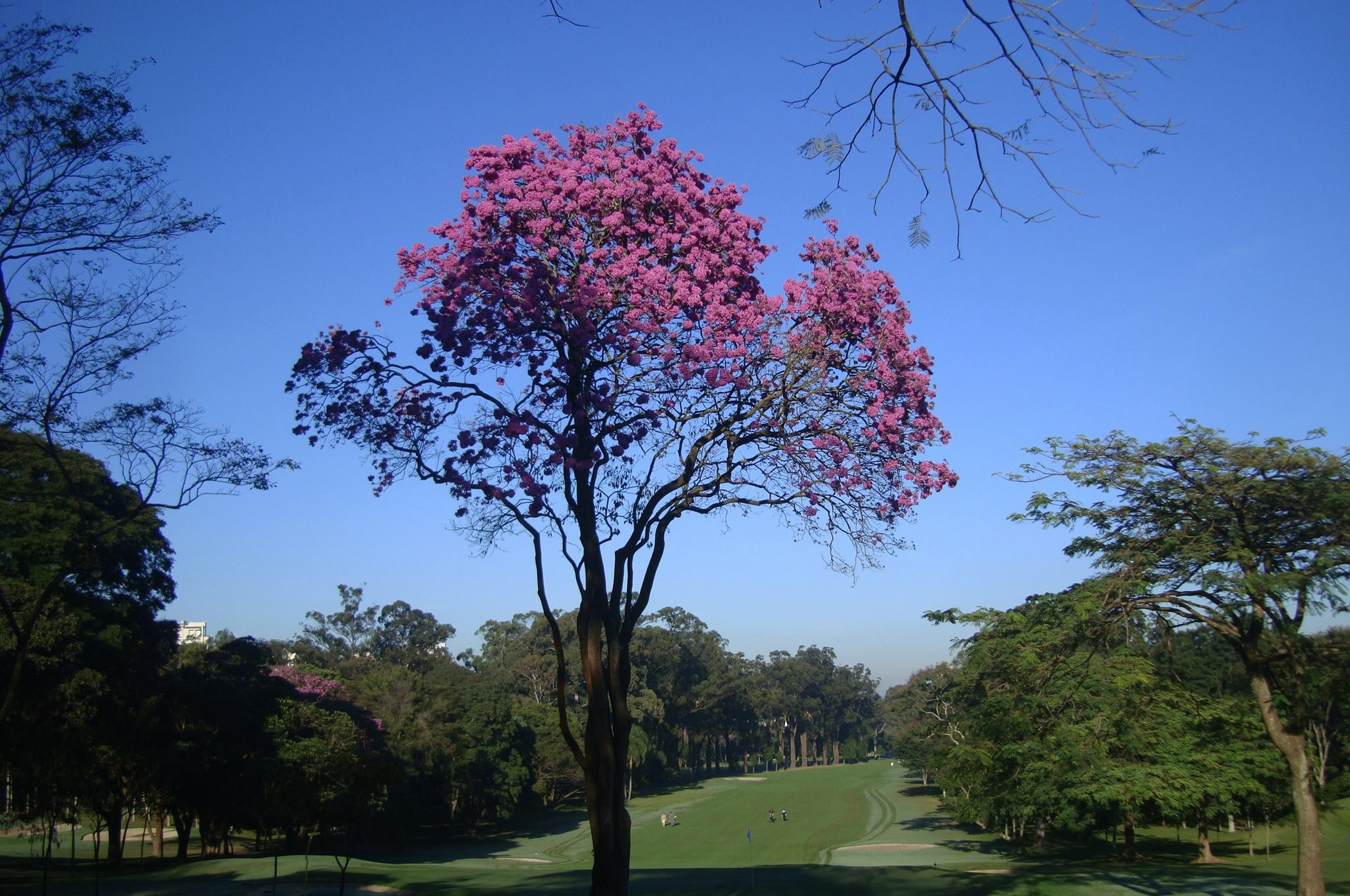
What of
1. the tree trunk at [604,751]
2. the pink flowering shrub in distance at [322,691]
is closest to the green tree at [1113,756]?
the tree trunk at [604,751]

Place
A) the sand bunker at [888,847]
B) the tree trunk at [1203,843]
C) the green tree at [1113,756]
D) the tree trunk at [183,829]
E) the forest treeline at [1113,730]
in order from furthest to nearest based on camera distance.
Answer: the sand bunker at [888,847], the tree trunk at [183,829], the tree trunk at [1203,843], the green tree at [1113,756], the forest treeline at [1113,730]

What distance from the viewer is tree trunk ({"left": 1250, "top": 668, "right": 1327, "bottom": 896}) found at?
45.8ft

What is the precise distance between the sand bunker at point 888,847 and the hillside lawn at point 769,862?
21cm

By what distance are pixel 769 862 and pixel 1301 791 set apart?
104 feet

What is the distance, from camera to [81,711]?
24.2m

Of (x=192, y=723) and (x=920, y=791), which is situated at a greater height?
(x=192, y=723)

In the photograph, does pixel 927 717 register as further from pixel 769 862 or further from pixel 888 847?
pixel 769 862

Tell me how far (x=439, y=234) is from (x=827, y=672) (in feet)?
435

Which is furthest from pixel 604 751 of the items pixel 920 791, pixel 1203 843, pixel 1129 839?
pixel 920 791

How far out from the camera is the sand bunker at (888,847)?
45562mm

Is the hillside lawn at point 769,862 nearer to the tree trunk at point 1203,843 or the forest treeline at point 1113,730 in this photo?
the tree trunk at point 1203,843

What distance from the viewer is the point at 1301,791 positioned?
14.2 m

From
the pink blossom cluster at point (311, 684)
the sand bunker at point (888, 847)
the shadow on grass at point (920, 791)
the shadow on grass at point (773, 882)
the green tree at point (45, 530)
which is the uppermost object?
the green tree at point (45, 530)

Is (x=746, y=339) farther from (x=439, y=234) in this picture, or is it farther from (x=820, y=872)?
(x=820, y=872)
